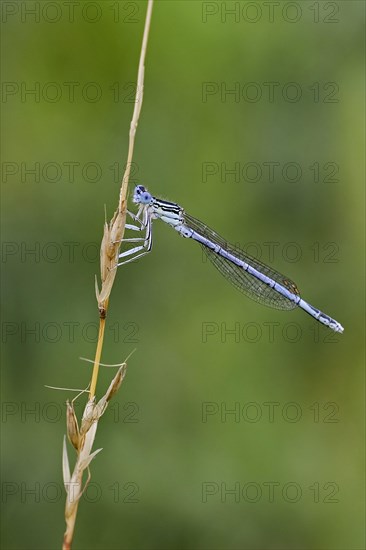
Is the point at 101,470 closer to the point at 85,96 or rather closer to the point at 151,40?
the point at 85,96

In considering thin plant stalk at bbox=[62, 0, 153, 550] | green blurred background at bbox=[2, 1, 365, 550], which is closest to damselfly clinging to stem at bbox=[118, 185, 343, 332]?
green blurred background at bbox=[2, 1, 365, 550]

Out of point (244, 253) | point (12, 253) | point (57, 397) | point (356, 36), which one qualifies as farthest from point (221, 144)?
point (57, 397)

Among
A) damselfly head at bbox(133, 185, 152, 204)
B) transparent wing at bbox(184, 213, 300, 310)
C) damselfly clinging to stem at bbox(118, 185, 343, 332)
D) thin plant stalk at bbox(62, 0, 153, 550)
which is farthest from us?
transparent wing at bbox(184, 213, 300, 310)

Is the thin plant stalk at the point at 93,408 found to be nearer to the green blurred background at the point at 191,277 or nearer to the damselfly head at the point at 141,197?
the damselfly head at the point at 141,197

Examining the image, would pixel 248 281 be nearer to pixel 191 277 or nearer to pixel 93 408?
pixel 191 277

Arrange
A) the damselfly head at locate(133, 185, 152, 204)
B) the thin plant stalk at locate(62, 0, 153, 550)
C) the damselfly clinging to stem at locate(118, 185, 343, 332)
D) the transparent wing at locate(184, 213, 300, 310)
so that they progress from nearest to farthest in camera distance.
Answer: the thin plant stalk at locate(62, 0, 153, 550) → the damselfly head at locate(133, 185, 152, 204) → the damselfly clinging to stem at locate(118, 185, 343, 332) → the transparent wing at locate(184, 213, 300, 310)

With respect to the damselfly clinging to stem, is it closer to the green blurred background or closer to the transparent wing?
the transparent wing

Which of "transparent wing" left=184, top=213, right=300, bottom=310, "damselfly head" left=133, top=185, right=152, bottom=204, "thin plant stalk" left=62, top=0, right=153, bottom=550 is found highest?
"damselfly head" left=133, top=185, right=152, bottom=204

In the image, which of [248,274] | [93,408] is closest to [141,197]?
[248,274]
